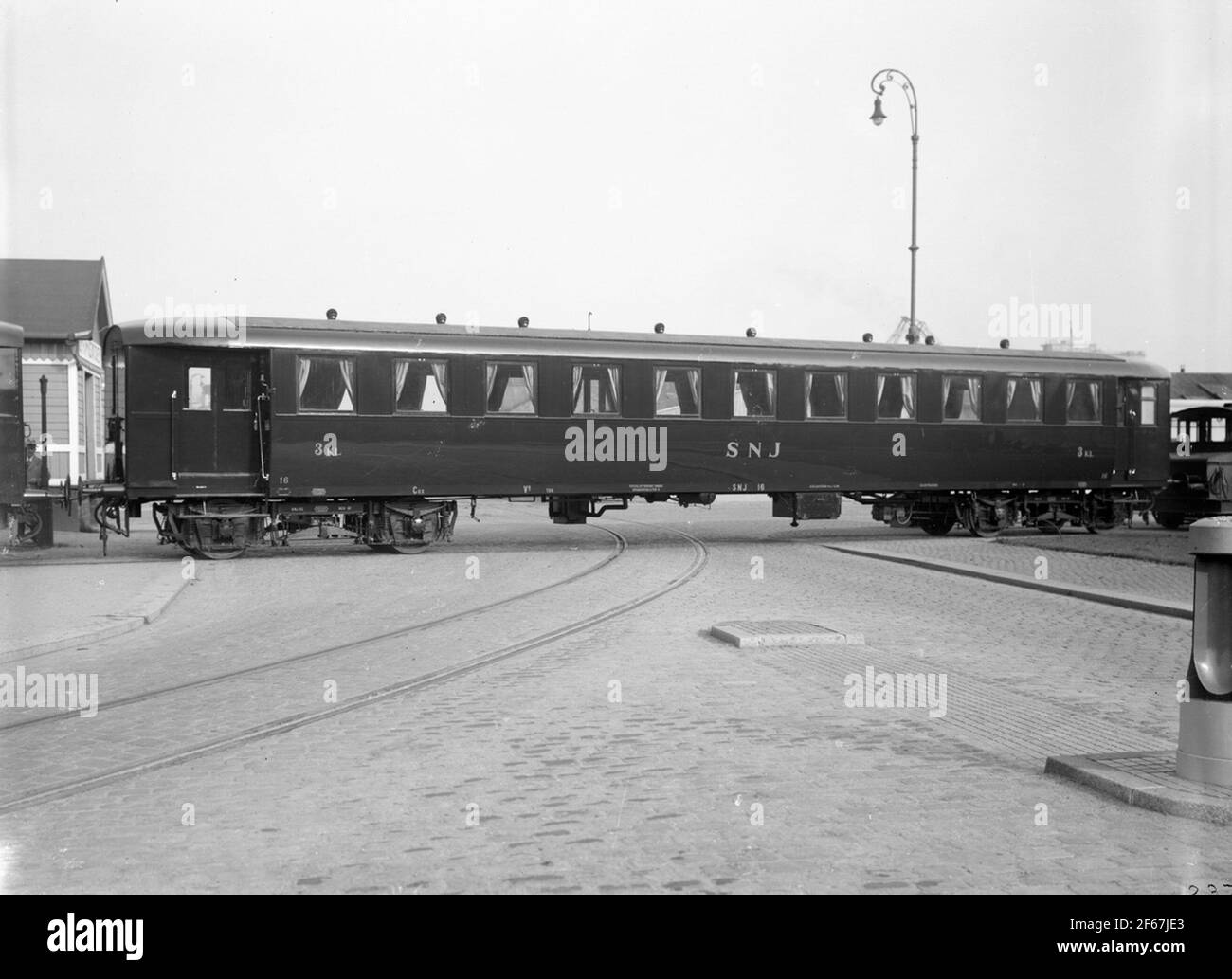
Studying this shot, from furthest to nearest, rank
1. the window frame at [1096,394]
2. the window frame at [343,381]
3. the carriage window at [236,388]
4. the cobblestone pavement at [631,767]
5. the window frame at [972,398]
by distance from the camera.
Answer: the window frame at [1096,394] < the window frame at [972,398] < the window frame at [343,381] < the carriage window at [236,388] < the cobblestone pavement at [631,767]

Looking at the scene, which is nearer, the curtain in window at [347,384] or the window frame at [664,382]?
the curtain in window at [347,384]

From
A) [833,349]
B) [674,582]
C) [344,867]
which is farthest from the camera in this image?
[833,349]

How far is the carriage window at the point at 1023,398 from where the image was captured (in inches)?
1034

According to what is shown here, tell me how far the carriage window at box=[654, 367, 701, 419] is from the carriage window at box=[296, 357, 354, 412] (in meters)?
5.62

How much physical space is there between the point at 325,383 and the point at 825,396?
9597 mm

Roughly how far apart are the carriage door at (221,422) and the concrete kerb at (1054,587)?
10.5 m

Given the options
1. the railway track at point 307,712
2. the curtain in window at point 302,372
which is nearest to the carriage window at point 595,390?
the curtain in window at point 302,372

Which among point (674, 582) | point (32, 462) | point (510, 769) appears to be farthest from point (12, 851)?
point (32, 462)

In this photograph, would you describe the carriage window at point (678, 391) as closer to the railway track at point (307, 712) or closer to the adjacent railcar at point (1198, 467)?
the railway track at point (307, 712)

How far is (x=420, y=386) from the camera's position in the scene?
21.8 m

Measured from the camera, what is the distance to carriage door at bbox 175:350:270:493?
2058 centimetres

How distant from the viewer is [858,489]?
25.0m
